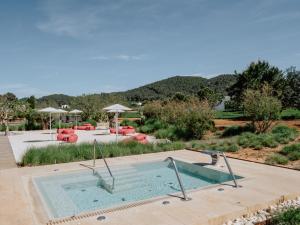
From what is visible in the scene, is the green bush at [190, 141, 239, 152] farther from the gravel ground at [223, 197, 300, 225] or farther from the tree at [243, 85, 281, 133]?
the gravel ground at [223, 197, 300, 225]

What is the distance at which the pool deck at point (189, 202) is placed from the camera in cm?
503

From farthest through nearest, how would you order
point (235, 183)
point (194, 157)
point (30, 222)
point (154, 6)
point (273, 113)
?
point (273, 113) < point (154, 6) < point (194, 157) < point (235, 183) < point (30, 222)

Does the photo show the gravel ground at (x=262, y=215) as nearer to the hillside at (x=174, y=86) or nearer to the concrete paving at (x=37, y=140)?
the concrete paving at (x=37, y=140)

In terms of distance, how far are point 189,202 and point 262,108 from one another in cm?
1320

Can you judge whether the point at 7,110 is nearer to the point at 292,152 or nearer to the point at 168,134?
the point at 168,134

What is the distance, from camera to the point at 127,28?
1803 cm

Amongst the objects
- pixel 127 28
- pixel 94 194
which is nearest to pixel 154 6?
pixel 127 28

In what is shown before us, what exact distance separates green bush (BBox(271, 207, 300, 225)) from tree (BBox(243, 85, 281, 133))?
13.3 m

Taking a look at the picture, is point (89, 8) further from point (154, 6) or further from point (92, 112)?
point (92, 112)

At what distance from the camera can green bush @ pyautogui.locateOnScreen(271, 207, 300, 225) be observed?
4.62m

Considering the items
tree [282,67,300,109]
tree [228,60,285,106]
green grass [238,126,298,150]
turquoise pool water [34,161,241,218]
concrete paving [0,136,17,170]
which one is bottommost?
turquoise pool water [34,161,241,218]

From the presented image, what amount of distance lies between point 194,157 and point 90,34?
1157 centimetres

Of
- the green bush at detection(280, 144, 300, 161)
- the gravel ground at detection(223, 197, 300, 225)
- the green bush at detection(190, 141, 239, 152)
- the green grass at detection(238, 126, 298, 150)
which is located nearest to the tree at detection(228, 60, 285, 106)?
the green grass at detection(238, 126, 298, 150)

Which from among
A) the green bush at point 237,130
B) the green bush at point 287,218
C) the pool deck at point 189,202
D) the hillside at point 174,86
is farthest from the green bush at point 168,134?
the hillside at point 174,86
